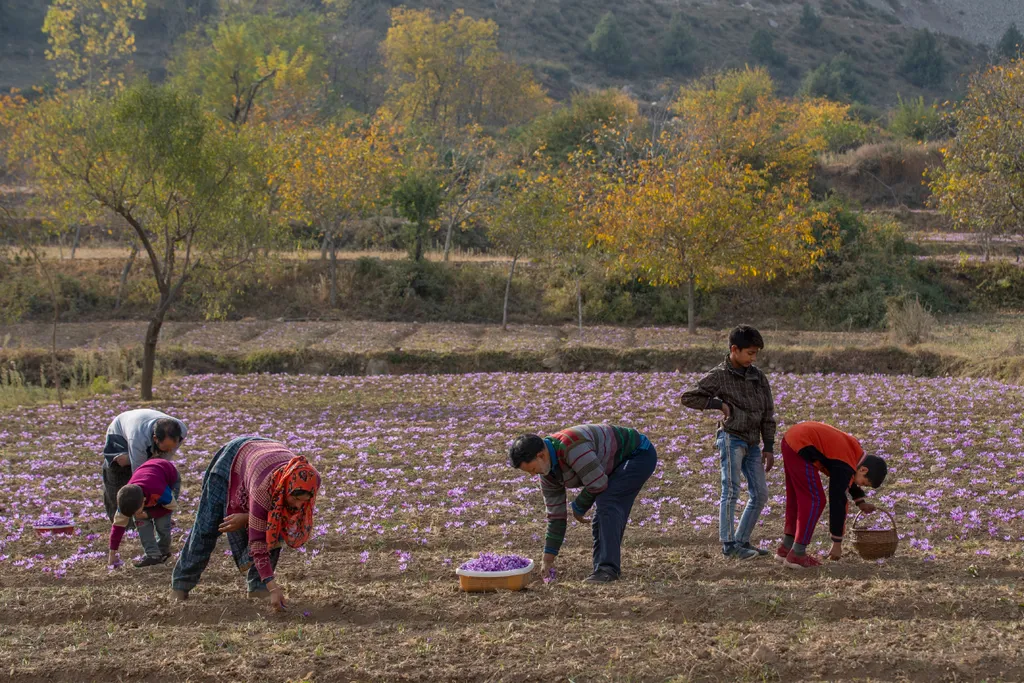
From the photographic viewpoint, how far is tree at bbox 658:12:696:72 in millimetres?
87250

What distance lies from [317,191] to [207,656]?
26.5 m

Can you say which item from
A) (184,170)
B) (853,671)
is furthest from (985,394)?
(184,170)

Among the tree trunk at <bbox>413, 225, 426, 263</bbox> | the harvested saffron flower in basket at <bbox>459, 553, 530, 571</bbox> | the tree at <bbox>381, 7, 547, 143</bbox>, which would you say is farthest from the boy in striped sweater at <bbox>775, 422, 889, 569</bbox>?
the tree at <bbox>381, 7, 547, 143</bbox>

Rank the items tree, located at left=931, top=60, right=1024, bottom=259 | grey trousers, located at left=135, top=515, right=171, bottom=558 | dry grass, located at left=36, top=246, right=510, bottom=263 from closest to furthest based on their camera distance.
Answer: grey trousers, located at left=135, top=515, right=171, bottom=558
tree, located at left=931, top=60, right=1024, bottom=259
dry grass, located at left=36, top=246, right=510, bottom=263

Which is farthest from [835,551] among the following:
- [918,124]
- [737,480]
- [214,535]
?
[918,124]

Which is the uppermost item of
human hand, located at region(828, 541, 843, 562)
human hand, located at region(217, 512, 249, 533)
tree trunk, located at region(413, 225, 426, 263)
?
tree trunk, located at region(413, 225, 426, 263)

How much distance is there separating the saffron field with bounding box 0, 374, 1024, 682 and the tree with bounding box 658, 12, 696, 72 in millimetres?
76954

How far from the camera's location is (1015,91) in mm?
19469

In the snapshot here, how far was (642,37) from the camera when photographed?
300 feet

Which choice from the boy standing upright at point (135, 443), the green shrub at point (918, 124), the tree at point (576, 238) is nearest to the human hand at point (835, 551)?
the boy standing upright at point (135, 443)

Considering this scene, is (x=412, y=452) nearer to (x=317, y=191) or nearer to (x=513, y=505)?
(x=513, y=505)

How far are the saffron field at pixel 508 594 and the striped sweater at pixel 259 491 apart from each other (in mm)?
498

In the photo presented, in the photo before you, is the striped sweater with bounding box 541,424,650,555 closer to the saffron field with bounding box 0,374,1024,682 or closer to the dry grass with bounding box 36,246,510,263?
the saffron field with bounding box 0,374,1024,682

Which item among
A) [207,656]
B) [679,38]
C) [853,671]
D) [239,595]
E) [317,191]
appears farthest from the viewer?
[679,38]
